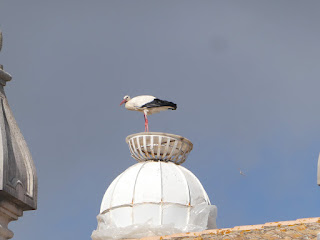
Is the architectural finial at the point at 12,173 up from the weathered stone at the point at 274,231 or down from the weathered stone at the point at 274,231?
down

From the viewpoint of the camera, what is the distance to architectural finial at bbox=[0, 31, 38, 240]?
26.1 feet

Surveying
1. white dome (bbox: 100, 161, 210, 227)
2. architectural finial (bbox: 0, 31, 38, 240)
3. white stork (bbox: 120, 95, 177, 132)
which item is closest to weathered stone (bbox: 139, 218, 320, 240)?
white dome (bbox: 100, 161, 210, 227)

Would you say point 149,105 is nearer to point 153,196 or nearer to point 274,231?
point 153,196

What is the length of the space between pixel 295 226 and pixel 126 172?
22.1 ft

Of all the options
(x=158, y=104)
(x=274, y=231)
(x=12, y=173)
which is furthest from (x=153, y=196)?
(x=12, y=173)

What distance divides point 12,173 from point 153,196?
1100 centimetres

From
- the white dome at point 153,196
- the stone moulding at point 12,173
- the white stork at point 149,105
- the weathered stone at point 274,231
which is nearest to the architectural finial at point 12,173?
the stone moulding at point 12,173

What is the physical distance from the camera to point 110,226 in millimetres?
18984

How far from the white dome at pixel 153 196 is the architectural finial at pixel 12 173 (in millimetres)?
10356

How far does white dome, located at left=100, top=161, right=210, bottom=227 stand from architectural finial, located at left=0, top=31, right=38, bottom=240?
10356 millimetres

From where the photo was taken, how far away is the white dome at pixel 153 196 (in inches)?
742

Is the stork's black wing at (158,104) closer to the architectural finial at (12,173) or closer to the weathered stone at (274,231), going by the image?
the weathered stone at (274,231)

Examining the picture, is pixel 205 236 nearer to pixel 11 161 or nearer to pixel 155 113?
pixel 11 161

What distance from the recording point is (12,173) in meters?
8.06
